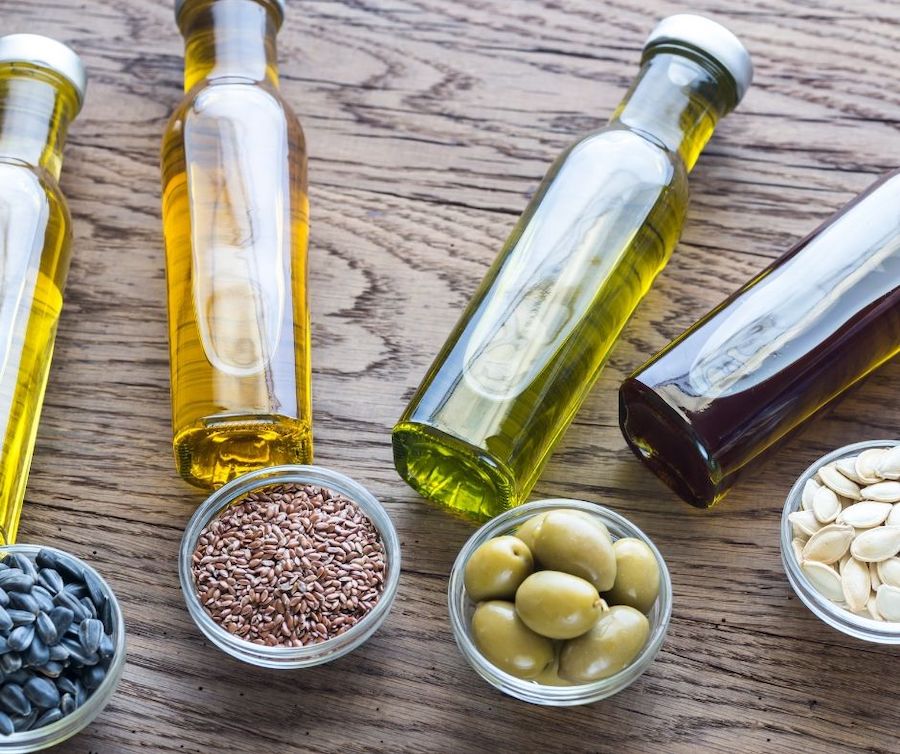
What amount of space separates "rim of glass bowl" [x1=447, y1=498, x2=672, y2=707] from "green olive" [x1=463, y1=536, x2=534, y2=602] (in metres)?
0.03

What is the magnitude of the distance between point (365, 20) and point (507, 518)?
736 millimetres

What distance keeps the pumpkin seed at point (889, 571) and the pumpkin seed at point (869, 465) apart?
8 centimetres

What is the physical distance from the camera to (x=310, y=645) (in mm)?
1052

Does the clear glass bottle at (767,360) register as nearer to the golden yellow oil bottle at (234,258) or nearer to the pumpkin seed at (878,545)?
the pumpkin seed at (878,545)

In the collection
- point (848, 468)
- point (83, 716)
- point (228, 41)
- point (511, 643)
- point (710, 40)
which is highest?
point (710, 40)

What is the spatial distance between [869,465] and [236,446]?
0.61 meters

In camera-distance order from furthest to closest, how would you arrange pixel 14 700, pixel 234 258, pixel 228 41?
pixel 228 41 → pixel 234 258 → pixel 14 700

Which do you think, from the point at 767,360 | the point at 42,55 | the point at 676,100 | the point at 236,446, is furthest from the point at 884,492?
the point at 42,55

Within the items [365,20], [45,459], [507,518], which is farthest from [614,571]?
[365,20]

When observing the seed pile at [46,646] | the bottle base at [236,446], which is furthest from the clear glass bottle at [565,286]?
the seed pile at [46,646]

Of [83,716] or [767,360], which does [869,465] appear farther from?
[83,716]

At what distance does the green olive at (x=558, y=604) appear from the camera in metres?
0.99

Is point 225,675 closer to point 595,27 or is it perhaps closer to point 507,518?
point 507,518

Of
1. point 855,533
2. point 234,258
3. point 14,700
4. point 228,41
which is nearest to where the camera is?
point 14,700
